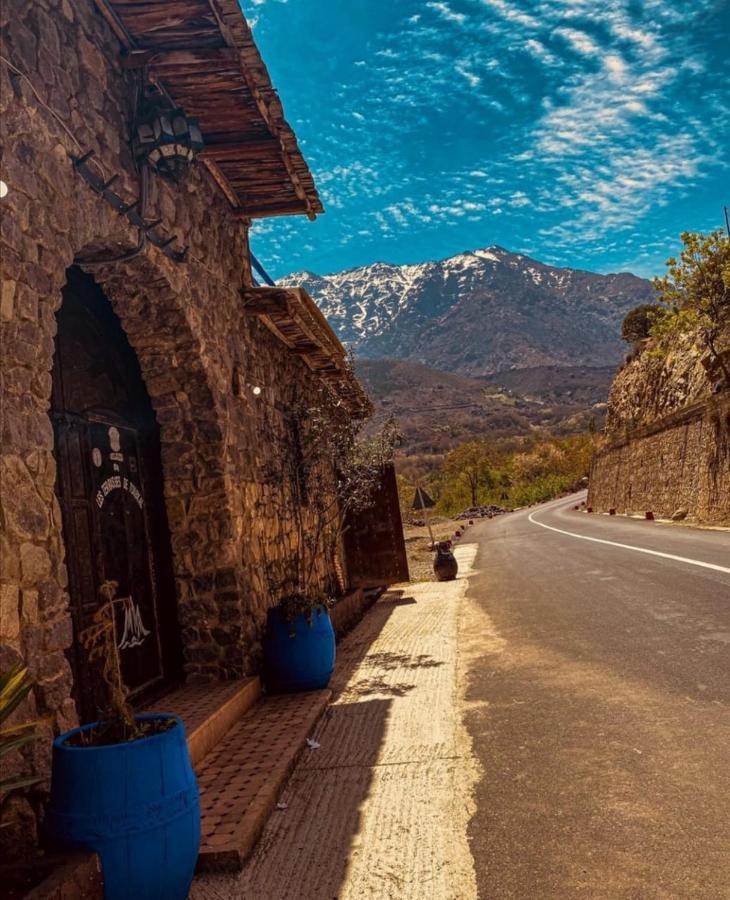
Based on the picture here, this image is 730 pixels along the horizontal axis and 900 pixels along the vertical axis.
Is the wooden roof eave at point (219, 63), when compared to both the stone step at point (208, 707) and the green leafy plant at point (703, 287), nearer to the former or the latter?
the stone step at point (208, 707)

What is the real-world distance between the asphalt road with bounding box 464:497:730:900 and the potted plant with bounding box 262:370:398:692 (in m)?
1.47

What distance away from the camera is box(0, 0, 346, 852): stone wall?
3457 mm

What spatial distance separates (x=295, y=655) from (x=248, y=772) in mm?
2071

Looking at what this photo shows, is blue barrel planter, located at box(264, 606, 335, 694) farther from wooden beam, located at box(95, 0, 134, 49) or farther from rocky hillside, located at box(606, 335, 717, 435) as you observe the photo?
rocky hillside, located at box(606, 335, 717, 435)

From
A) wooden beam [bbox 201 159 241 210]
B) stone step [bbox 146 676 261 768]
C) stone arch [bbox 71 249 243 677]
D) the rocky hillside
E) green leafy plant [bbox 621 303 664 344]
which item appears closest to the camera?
stone step [bbox 146 676 261 768]

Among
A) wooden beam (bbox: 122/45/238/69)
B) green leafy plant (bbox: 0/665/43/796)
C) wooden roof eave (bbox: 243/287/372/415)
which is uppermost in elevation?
wooden beam (bbox: 122/45/238/69)

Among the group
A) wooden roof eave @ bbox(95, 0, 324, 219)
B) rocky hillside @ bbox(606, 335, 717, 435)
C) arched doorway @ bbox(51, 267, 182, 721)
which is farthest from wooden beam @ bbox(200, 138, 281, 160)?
rocky hillside @ bbox(606, 335, 717, 435)

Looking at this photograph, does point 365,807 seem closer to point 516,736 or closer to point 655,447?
point 516,736

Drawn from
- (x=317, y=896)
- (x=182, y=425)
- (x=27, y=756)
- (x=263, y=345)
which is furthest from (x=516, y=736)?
(x=263, y=345)

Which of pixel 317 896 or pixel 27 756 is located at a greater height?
pixel 27 756

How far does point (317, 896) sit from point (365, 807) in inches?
36.5

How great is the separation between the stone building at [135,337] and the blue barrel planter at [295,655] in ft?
0.59

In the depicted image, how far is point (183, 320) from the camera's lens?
605 centimetres

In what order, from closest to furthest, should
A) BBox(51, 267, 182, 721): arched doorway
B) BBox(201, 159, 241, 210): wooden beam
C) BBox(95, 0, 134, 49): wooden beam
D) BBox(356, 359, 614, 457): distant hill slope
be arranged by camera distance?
1. BBox(95, 0, 134, 49): wooden beam
2. BBox(51, 267, 182, 721): arched doorway
3. BBox(201, 159, 241, 210): wooden beam
4. BBox(356, 359, 614, 457): distant hill slope
